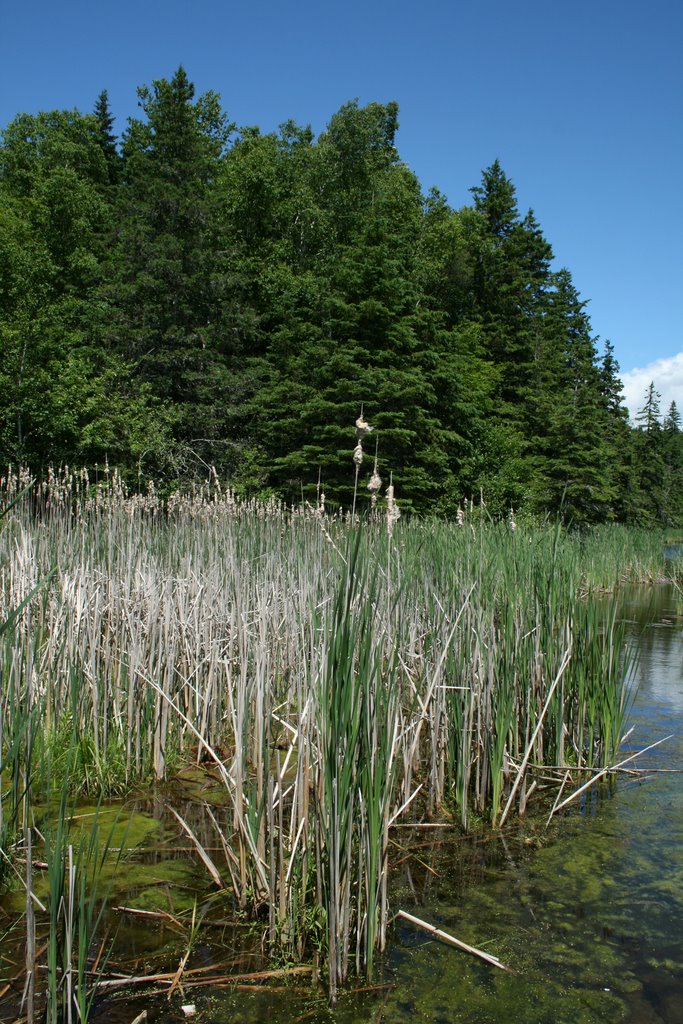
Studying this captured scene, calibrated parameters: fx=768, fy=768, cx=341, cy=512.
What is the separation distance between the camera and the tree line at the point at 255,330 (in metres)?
16.8

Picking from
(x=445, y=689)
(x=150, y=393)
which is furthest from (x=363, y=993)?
(x=150, y=393)

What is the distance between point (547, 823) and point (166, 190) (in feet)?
63.3

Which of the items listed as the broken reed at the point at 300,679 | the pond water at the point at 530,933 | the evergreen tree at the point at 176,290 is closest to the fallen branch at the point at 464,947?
the pond water at the point at 530,933

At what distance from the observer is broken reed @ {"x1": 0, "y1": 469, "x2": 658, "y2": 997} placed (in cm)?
243

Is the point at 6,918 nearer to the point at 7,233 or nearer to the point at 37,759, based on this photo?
the point at 37,759

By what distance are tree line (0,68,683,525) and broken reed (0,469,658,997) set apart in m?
7.91

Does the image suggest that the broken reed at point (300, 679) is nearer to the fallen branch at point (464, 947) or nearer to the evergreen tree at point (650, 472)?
the fallen branch at point (464, 947)

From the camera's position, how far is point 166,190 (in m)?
19.4

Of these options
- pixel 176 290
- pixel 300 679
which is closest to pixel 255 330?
pixel 176 290

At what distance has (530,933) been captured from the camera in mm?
2652

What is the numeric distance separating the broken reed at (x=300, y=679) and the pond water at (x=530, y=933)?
158 mm

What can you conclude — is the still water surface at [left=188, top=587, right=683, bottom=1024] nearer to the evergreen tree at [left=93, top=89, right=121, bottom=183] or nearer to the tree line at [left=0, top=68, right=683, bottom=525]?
the tree line at [left=0, top=68, right=683, bottom=525]

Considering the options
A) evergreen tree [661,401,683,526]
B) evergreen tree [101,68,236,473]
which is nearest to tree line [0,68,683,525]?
evergreen tree [101,68,236,473]

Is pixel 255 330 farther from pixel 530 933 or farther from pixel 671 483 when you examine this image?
pixel 671 483
